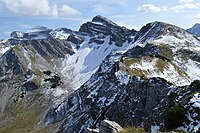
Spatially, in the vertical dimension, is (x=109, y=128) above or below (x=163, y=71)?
above

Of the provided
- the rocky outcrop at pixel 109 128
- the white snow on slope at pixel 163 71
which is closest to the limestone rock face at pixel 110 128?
the rocky outcrop at pixel 109 128

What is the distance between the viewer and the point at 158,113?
4584 centimetres

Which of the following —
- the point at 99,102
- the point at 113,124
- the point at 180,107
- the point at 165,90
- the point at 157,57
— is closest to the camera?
the point at 113,124

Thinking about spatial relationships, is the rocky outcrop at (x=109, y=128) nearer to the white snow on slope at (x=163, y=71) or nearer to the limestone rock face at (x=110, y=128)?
the limestone rock face at (x=110, y=128)

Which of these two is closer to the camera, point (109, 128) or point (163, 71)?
point (109, 128)

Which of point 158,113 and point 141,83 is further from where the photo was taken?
point 141,83

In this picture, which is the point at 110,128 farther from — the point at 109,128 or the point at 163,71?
the point at 163,71

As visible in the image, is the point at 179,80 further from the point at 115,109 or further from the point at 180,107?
the point at 180,107

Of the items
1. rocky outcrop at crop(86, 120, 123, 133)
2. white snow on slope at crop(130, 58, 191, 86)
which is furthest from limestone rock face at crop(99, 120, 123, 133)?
white snow on slope at crop(130, 58, 191, 86)

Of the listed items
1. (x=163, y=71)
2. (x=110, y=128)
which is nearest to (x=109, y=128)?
(x=110, y=128)

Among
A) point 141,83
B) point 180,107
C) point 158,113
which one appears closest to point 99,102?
→ point 141,83

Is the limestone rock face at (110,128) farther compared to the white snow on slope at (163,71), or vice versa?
the white snow on slope at (163,71)

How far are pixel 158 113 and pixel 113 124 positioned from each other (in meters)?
20.4

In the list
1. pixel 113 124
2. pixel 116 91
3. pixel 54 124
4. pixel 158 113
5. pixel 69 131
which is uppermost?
pixel 113 124
